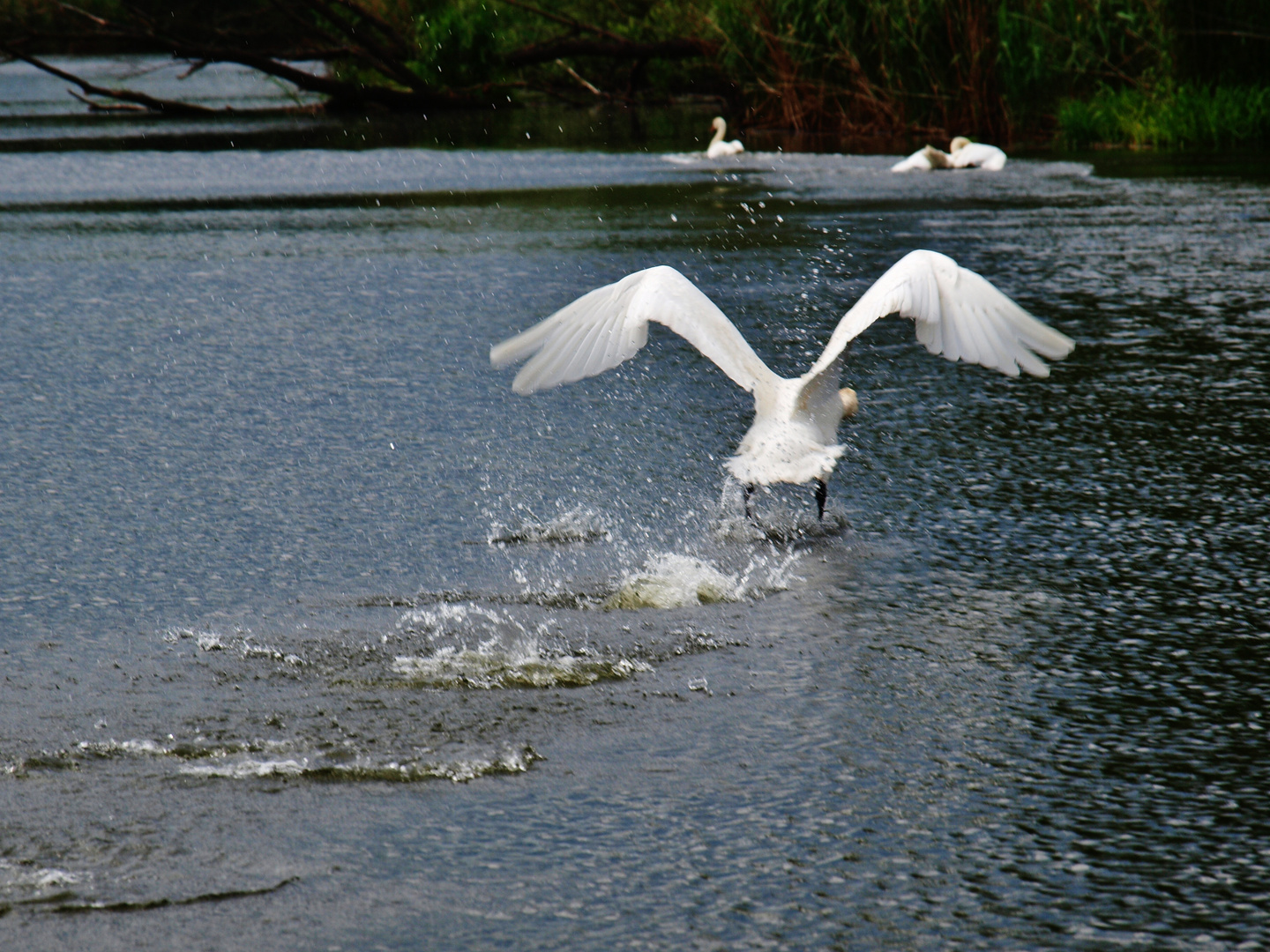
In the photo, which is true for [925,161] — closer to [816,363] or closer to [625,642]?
[816,363]

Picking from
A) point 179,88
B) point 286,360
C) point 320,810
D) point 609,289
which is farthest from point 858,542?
point 179,88

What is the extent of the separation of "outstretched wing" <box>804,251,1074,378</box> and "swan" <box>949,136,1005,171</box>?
1372cm

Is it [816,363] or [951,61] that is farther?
[951,61]

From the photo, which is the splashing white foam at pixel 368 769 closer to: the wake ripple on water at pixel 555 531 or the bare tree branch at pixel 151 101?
the wake ripple on water at pixel 555 531

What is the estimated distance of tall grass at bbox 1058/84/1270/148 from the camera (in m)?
19.6

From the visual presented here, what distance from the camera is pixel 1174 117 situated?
65.2ft

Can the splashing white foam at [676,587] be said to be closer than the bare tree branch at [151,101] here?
Yes

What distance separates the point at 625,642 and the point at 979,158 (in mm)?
15500

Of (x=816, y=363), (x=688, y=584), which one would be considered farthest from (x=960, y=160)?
(x=688, y=584)

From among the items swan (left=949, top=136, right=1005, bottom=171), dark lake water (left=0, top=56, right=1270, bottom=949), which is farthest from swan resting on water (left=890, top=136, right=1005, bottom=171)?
dark lake water (left=0, top=56, right=1270, bottom=949)

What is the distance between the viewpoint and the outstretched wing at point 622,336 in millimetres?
5922

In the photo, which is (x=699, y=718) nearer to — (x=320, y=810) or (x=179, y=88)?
(x=320, y=810)

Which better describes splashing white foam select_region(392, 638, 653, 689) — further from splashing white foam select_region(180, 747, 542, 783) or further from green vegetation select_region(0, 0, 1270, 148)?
green vegetation select_region(0, 0, 1270, 148)

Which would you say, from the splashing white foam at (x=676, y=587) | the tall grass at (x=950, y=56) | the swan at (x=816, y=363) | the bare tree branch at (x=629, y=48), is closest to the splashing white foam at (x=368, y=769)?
the splashing white foam at (x=676, y=587)
